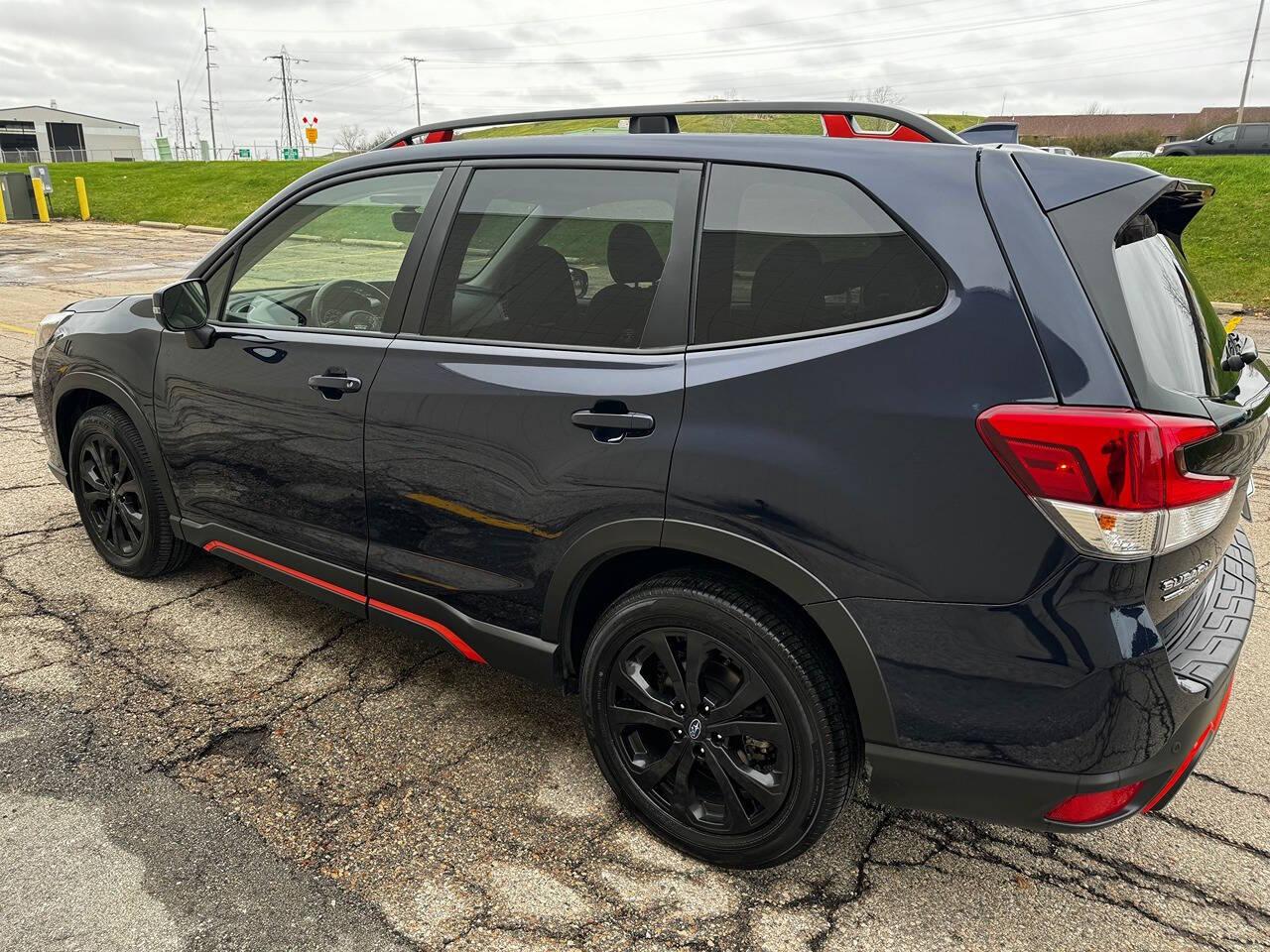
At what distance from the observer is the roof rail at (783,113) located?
2299 millimetres

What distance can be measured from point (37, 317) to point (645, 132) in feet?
35.4

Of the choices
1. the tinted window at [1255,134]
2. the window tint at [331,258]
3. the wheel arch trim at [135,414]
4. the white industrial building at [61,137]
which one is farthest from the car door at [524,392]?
the white industrial building at [61,137]

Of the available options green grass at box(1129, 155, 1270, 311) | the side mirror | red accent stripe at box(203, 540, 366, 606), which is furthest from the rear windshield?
green grass at box(1129, 155, 1270, 311)

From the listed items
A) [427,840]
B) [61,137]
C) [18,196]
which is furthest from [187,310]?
[61,137]

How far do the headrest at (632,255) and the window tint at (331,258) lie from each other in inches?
27.5

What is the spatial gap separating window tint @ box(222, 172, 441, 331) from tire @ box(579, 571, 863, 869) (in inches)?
52.7

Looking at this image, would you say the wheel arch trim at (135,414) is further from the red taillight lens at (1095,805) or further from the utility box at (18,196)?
the utility box at (18,196)

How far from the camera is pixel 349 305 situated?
3146mm

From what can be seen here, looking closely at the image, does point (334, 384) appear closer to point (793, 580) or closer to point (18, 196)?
point (793, 580)

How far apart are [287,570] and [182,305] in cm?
99

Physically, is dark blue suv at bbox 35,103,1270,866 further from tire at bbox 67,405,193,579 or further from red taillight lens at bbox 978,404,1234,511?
tire at bbox 67,405,193,579

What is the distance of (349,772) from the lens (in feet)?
9.07

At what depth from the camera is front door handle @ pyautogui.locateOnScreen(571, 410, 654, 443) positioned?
7.40 ft

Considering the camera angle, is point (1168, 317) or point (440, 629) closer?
point (1168, 317)
